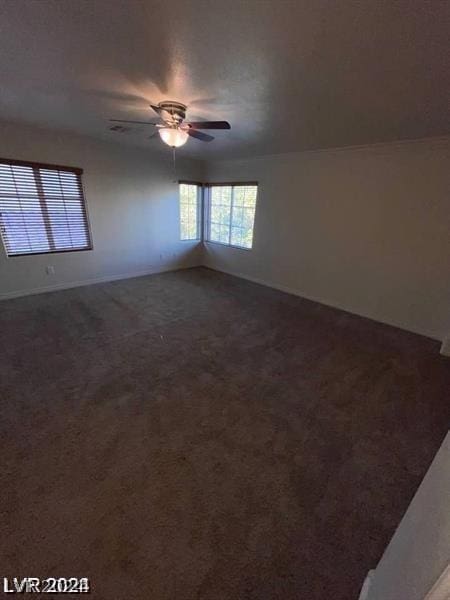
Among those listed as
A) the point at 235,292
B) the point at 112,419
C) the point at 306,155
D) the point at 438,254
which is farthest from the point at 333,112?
the point at 112,419

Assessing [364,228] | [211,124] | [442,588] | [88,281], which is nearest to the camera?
[442,588]

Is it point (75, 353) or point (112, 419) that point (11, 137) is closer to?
point (75, 353)

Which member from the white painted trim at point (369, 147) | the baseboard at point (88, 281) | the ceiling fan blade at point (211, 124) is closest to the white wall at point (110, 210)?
the baseboard at point (88, 281)

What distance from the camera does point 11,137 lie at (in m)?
3.31

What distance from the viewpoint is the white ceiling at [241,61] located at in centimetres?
116

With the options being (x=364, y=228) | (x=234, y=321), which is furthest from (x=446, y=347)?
(x=234, y=321)

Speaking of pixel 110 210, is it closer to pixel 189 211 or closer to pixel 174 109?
pixel 189 211

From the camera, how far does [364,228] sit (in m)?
3.52

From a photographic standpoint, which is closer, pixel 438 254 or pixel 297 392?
pixel 297 392

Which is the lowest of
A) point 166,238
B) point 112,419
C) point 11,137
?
point 112,419

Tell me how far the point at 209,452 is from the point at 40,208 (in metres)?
4.18

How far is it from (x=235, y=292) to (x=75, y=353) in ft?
8.81

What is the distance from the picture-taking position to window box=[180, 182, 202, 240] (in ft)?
17.8

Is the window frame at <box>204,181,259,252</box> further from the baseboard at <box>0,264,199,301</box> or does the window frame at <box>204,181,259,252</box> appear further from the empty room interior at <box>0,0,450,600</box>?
the baseboard at <box>0,264,199,301</box>
